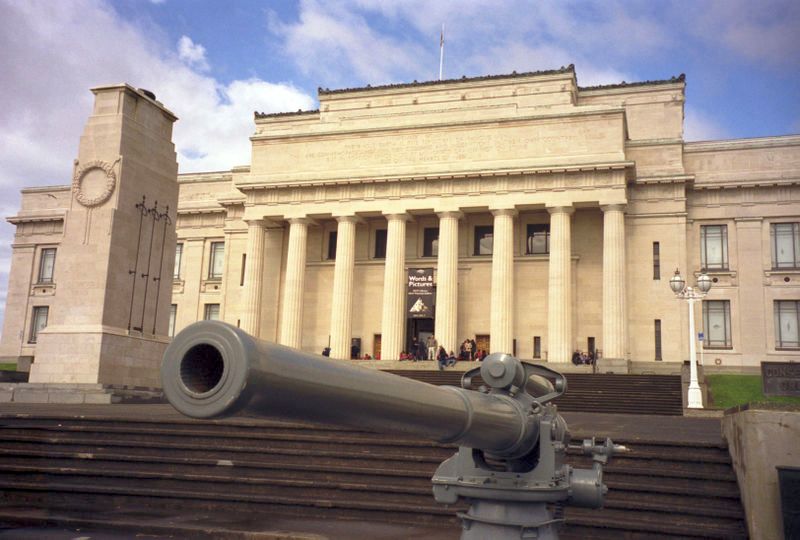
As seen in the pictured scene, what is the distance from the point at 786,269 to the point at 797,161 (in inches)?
268

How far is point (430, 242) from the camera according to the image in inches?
1966

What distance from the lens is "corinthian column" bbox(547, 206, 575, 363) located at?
42.2 meters

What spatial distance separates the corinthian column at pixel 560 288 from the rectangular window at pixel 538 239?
153 inches

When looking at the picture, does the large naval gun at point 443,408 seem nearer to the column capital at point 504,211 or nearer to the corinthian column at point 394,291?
the column capital at point 504,211

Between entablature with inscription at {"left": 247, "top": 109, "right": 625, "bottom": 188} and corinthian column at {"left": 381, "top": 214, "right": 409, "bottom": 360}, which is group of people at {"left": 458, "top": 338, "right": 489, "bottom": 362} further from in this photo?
entablature with inscription at {"left": 247, "top": 109, "right": 625, "bottom": 188}

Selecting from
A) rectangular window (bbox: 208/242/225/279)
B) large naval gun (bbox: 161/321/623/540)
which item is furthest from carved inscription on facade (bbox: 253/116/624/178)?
large naval gun (bbox: 161/321/623/540)

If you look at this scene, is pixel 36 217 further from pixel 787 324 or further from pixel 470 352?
pixel 787 324

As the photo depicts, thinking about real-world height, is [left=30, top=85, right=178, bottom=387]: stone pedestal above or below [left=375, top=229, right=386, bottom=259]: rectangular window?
below

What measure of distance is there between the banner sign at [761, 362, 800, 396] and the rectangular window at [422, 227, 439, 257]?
36982 millimetres

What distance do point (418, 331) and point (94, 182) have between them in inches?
1144

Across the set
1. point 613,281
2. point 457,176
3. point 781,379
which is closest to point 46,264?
point 457,176

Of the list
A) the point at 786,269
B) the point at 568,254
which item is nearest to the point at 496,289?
the point at 568,254

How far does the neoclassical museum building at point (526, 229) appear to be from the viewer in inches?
1720

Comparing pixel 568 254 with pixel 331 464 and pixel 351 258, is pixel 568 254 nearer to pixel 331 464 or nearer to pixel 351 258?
pixel 351 258
